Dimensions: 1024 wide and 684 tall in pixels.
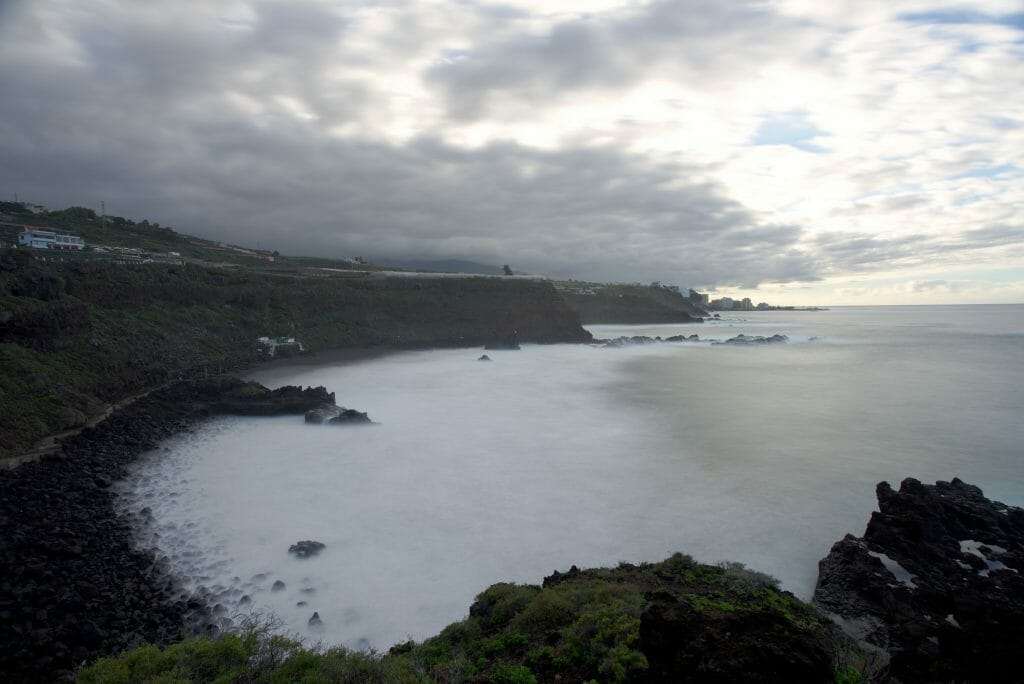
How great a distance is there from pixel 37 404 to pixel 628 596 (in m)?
18.4

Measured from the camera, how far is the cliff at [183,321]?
58.0 ft

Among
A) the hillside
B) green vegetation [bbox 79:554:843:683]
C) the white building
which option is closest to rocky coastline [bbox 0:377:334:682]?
green vegetation [bbox 79:554:843:683]

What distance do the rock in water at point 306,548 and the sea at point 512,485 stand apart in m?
0.14

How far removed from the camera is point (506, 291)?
65.7 metres

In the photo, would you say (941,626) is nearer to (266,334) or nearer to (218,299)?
(266,334)

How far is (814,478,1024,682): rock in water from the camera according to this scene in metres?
6.75

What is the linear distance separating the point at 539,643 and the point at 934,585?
713 centimetres

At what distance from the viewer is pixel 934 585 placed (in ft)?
28.9

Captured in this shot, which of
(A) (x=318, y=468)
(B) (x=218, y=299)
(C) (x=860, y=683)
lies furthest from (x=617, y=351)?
(C) (x=860, y=683)

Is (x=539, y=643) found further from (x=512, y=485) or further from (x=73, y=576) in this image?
(x=73, y=576)

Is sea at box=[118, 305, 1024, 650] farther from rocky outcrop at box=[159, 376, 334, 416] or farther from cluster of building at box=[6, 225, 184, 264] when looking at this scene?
cluster of building at box=[6, 225, 184, 264]

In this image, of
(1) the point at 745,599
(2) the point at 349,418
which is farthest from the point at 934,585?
(2) the point at 349,418

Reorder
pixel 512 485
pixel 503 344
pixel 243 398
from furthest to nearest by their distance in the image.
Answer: pixel 503 344, pixel 243 398, pixel 512 485

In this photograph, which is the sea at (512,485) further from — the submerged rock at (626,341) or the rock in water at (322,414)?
the submerged rock at (626,341)
